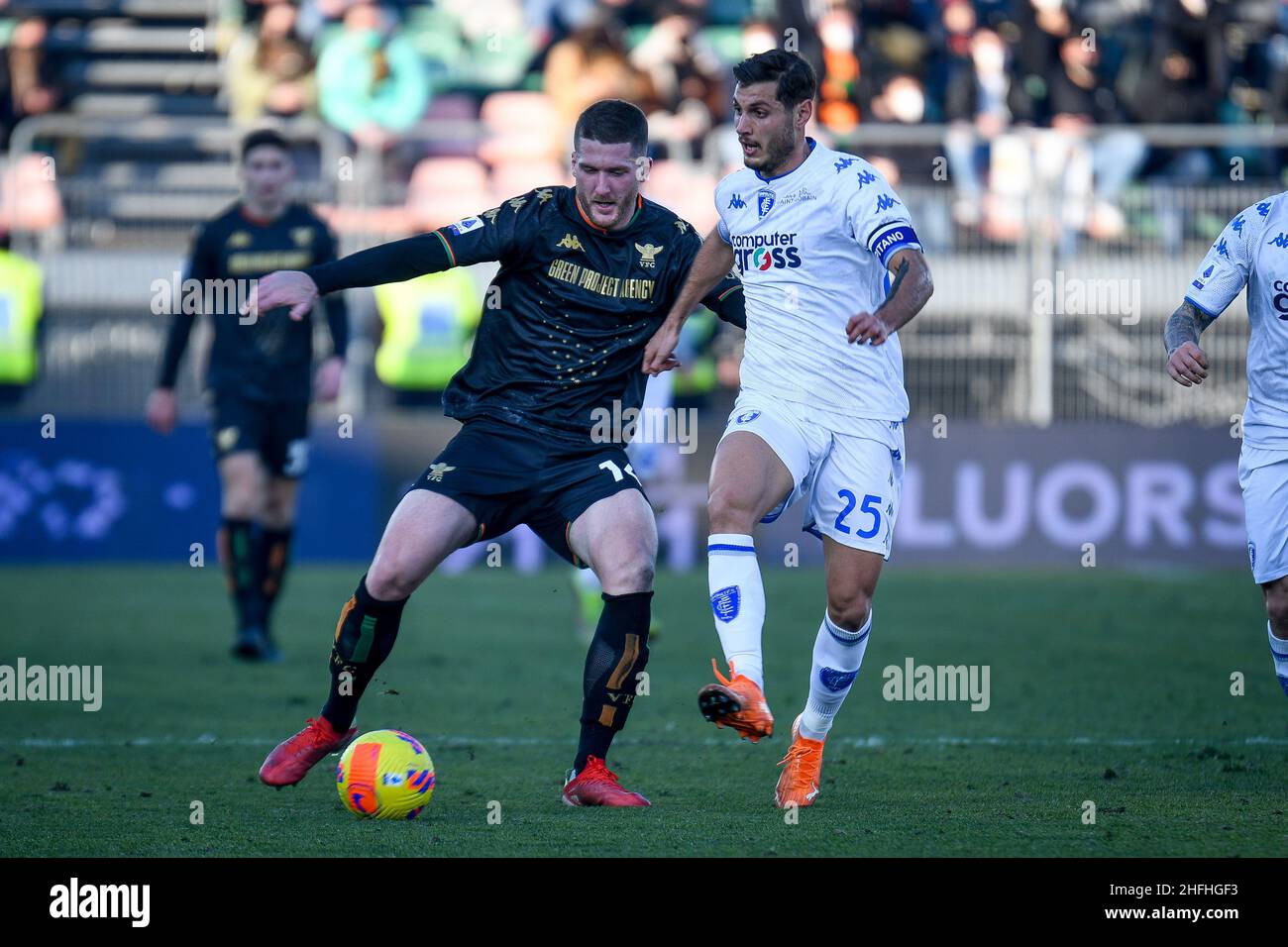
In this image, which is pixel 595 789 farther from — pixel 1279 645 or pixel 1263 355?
pixel 1263 355

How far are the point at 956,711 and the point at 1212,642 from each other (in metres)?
3.08

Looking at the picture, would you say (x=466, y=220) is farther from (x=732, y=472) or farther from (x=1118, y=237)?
(x=1118, y=237)

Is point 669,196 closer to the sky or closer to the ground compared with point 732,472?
closer to the sky

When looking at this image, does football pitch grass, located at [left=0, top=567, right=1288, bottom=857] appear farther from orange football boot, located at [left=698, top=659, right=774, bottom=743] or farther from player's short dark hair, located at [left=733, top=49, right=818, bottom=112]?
player's short dark hair, located at [left=733, top=49, right=818, bottom=112]

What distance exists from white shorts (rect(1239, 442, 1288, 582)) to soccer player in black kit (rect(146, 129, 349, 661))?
519cm

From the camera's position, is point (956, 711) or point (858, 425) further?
point (956, 711)

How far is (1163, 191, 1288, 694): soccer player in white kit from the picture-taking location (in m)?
6.31

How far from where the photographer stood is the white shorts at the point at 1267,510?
20.6 ft

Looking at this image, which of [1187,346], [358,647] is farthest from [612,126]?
[1187,346]

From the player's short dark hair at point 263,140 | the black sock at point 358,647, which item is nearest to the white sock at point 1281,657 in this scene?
the black sock at point 358,647

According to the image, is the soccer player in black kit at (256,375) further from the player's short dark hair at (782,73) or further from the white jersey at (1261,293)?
the white jersey at (1261,293)

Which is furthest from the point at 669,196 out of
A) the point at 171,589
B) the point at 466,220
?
the point at 466,220
